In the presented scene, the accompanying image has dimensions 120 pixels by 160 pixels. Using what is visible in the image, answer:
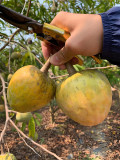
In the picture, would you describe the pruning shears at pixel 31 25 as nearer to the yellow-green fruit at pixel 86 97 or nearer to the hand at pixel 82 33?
the hand at pixel 82 33

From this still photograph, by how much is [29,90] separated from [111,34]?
59 centimetres

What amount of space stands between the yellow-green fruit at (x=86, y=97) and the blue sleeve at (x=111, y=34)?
0.15m

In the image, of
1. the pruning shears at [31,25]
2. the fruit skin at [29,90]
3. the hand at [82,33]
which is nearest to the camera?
the pruning shears at [31,25]

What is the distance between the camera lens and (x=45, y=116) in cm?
546

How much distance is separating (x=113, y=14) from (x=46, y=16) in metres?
3.80

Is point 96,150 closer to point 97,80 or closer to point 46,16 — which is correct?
point 97,80

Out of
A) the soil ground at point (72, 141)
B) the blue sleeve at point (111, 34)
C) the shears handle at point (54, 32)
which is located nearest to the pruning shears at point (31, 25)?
the shears handle at point (54, 32)

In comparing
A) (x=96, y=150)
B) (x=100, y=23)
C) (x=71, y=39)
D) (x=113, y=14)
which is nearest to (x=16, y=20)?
(x=71, y=39)

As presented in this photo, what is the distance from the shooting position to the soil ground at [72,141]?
11.1ft

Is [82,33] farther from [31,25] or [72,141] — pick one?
[72,141]

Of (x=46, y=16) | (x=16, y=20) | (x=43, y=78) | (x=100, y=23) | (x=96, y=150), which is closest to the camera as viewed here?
(x=16, y=20)

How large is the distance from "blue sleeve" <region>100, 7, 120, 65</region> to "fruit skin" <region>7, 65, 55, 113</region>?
0.42m

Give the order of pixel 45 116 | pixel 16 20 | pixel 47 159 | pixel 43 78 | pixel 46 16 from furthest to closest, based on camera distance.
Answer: pixel 45 116 → pixel 46 16 → pixel 47 159 → pixel 43 78 → pixel 16 20

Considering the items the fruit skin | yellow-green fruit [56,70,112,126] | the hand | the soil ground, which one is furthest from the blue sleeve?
the soil ground
